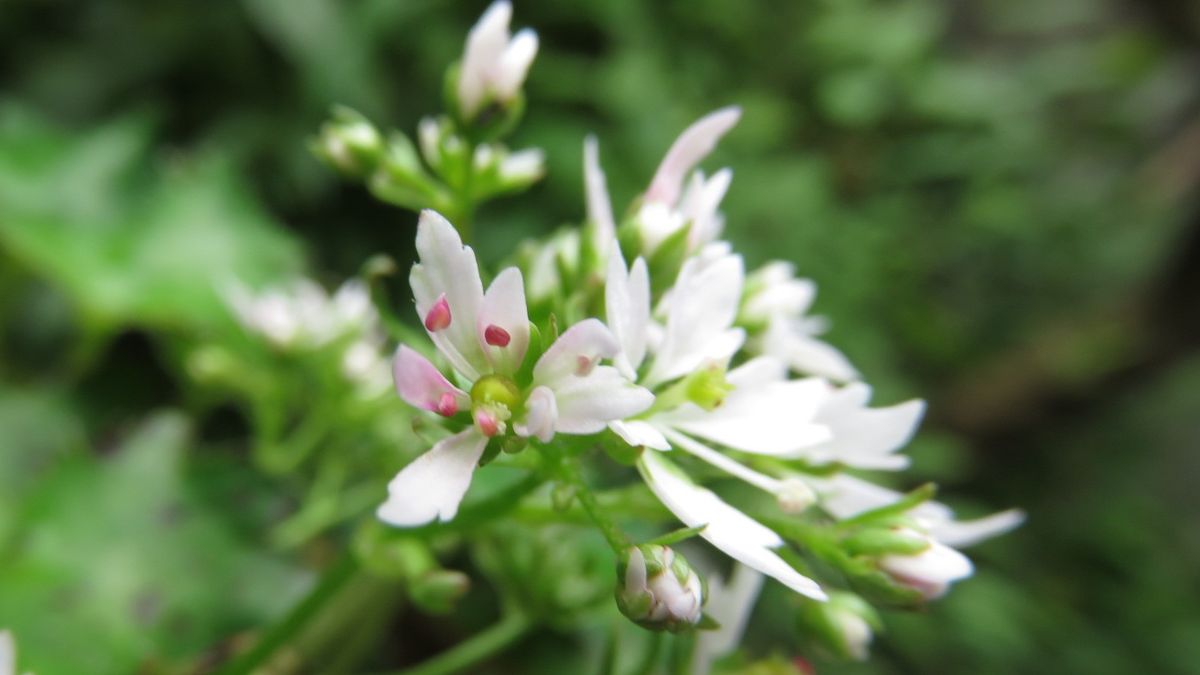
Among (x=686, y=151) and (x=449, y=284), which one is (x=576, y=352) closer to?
(x=449, y=284)

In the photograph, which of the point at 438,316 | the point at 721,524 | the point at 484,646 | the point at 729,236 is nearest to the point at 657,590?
the point at 721,524

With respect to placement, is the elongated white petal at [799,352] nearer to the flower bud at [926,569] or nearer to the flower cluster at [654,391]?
the flower cluster at [654,391]

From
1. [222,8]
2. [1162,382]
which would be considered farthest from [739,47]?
[1162,382]

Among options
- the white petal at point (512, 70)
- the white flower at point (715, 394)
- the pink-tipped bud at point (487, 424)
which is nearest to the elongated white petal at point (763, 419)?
the white flower at point (715, 394)

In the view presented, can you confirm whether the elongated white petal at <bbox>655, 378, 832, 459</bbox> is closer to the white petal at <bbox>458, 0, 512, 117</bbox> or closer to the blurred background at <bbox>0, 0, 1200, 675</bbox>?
the white petal at <bbox>458, 0, 512, 117</bbox>

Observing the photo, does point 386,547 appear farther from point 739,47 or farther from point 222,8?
point 739,47

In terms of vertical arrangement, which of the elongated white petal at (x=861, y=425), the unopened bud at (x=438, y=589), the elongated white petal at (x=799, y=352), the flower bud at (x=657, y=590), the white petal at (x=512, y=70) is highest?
the white petal at (x=512, y=70)
